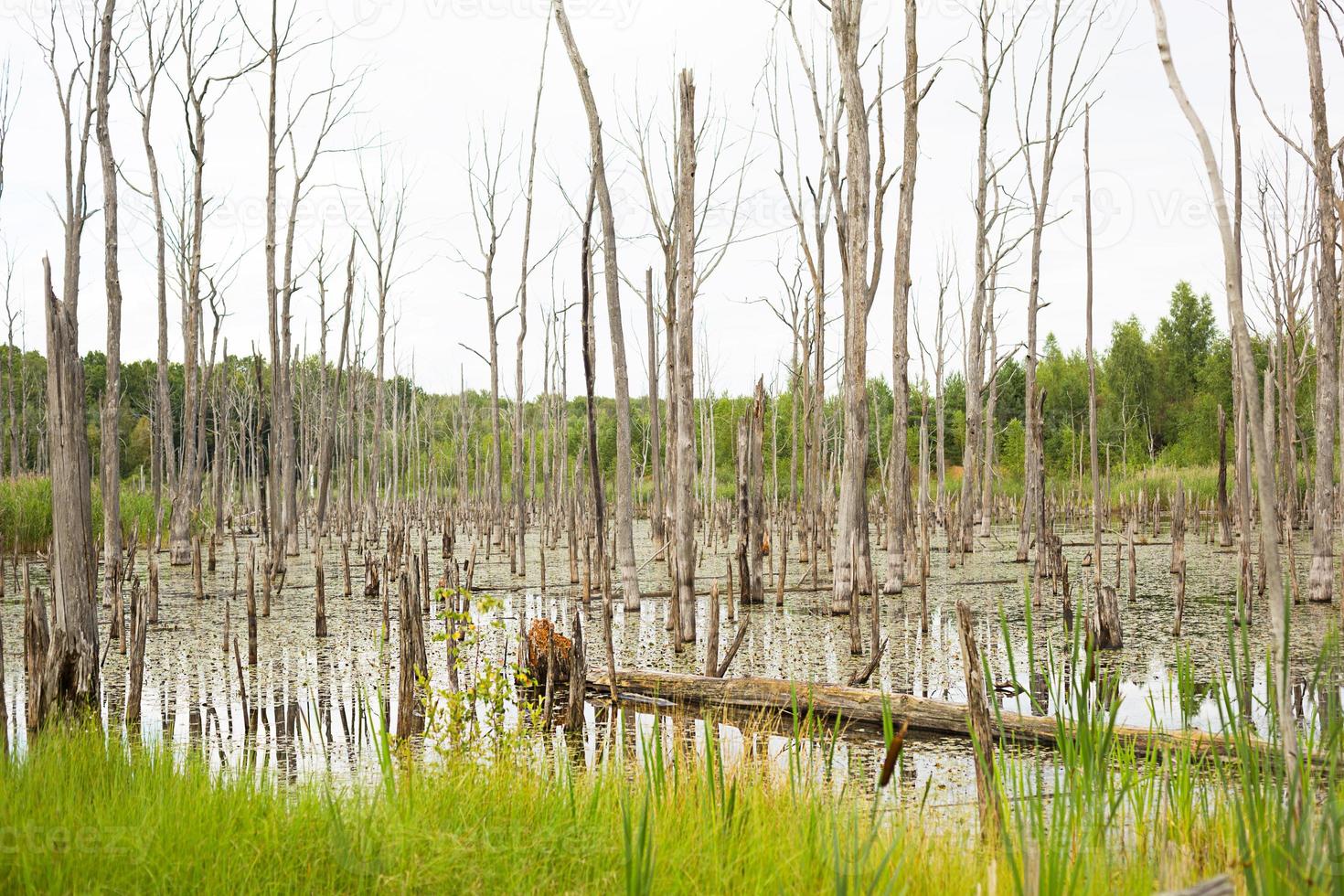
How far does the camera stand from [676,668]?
5777 millimetres

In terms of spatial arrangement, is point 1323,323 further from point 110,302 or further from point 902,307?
point 110,302

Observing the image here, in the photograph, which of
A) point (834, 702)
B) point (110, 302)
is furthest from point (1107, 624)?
point (110, 302)

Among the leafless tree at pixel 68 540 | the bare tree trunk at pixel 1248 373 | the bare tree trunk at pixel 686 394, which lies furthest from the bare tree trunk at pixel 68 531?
the bare tree trunk at pixel 1248 373

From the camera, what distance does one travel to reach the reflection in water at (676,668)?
3916mm

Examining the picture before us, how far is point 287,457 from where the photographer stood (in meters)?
13.1

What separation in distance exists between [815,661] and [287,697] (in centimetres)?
290

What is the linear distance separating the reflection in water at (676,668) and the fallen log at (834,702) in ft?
0.30

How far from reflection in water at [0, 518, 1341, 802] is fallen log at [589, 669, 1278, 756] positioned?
91 millimetres

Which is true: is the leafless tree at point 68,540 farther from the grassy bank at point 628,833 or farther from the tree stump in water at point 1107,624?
the tree stump in water at point 1107,624

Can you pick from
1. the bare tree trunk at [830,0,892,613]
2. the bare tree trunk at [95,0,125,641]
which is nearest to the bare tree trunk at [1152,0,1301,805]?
the bare tree trunk at [830,0,892,613]

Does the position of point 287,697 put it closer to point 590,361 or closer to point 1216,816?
point 590,361

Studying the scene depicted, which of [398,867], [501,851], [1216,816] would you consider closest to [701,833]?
[501,851]

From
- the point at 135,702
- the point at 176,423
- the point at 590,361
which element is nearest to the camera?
the point at 135,702

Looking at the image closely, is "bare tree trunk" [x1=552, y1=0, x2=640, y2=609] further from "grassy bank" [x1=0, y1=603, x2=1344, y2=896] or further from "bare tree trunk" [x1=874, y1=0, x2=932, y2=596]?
"grassy bank" [x1=0, y1=603, x2=1344, y2=896]
